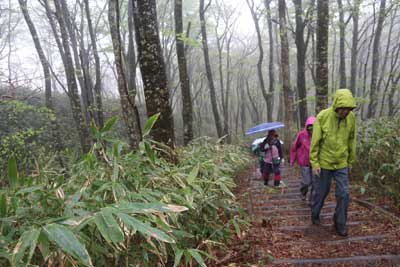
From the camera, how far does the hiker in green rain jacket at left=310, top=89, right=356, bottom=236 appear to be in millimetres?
4141

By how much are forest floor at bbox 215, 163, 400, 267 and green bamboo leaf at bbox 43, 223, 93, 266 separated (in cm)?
218

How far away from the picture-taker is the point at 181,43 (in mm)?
10688

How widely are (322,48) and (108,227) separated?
7.87 metres

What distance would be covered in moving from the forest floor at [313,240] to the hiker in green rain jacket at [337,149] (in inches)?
13.3

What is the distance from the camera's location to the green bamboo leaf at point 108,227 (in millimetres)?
1727

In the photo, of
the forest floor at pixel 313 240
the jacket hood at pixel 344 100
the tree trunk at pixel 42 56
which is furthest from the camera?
the tree trunk at pixel 42 56

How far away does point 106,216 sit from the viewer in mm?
1777

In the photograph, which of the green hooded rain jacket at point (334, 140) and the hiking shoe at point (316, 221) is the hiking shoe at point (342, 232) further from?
the green hooded rain jacket at point (334, 140)

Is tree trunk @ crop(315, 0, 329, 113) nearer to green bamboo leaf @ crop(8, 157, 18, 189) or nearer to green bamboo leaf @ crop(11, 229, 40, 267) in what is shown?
green bamboo leaf @ crop(8, 157, 18, 189)

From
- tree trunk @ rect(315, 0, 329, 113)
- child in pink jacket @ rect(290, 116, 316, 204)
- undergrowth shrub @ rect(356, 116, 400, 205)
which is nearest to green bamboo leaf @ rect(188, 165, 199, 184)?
child in pink jacket @ rect(290, 116, 316, 204)

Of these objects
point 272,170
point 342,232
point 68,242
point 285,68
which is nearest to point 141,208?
point 68,242

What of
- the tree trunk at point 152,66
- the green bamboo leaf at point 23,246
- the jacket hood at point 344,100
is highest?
the tree trunk at point 152,66

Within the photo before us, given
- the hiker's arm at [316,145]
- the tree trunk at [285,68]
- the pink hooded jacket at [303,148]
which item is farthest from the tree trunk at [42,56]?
the hiker's arm at [316,145]

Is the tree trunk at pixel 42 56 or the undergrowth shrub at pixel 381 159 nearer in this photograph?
the undergrowth shrub at pixel 381 159
